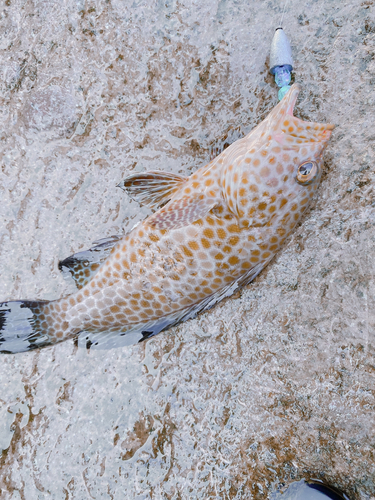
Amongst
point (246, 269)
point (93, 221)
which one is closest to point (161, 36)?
point (93, 221)

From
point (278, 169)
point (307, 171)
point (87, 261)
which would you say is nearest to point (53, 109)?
point (87, 261)

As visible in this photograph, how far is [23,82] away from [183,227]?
2467mm

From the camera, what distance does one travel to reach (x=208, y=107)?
11.8 feet

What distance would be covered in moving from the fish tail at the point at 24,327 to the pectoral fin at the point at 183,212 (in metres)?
1.47

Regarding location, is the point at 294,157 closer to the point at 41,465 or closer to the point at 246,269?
the point at 246,269

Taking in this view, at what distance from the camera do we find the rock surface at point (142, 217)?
3074mm

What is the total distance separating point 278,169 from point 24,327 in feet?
9.03

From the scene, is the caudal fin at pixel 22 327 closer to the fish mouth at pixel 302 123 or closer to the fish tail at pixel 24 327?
the fish tail at pixel 24 327

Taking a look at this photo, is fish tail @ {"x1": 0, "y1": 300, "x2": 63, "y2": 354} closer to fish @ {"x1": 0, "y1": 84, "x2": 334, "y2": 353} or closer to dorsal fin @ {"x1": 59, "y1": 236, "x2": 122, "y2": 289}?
fish @ {"x1": 0, "y1": 84, "x2": 334, "y2": 353}

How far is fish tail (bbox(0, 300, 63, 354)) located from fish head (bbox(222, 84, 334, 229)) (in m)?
2.13

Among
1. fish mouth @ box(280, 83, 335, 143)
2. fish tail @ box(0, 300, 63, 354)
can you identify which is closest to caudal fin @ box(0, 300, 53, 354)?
fish tail @ box(0, 300, 63, 354)

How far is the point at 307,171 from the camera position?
2.77 m

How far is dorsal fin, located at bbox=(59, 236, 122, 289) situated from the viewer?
347 centimetres

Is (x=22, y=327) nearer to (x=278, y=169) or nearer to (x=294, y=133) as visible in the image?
(x=278, y=169)
